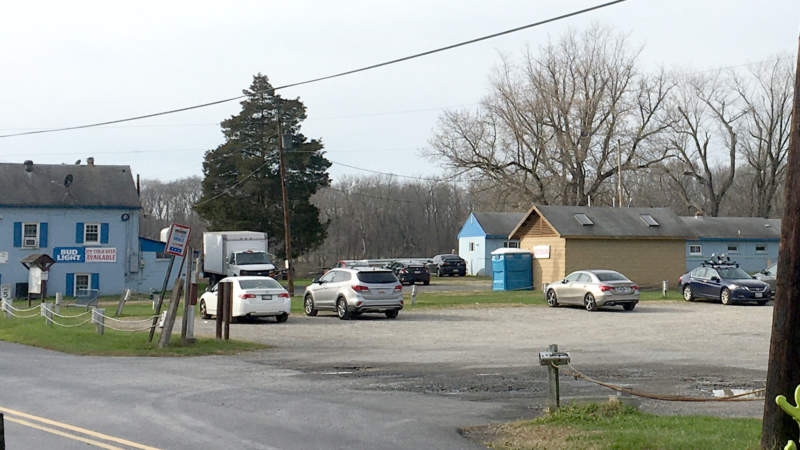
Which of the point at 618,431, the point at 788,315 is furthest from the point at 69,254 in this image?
the point at 788,315

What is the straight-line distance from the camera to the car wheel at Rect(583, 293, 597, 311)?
32.0 metres

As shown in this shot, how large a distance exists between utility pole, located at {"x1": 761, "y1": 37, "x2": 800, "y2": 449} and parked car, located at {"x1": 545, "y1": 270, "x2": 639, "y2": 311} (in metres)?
24.2

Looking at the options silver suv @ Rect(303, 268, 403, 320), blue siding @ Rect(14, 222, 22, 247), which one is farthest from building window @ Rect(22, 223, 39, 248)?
silver suv @ Rect(303, 268, 403, 320)

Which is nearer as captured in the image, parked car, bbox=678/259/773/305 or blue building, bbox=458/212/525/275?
parked car, bbox=678/259/773/305

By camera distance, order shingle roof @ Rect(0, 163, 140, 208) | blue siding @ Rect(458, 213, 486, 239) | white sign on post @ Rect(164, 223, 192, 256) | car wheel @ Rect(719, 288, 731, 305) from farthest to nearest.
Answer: blue siding @ Rect(458, 213, 486, 239), shingle roof @ Rect(0, 163, 140, 208), car wheel @ Rect(719, 288, 731, 305), white sign on post @ Rect(164, 223, 192, 256)

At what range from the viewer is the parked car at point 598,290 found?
31.7 metres

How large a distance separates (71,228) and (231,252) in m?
8.86

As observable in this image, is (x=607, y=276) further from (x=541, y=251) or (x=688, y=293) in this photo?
(x=541, y=251)

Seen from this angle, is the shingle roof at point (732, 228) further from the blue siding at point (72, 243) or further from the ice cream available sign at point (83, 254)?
the ice cream available sign at point (83, 254)

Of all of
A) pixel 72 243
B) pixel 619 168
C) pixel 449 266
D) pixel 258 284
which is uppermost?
pixel 619 168

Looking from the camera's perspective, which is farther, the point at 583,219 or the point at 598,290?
the point at 583,219

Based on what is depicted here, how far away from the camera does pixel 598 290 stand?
31750 mm

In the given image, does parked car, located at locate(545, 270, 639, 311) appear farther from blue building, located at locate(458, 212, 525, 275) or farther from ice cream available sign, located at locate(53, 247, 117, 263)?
blue building, located at locate(458, 212, 525, 275)

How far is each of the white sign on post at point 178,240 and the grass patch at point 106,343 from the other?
2149mm
